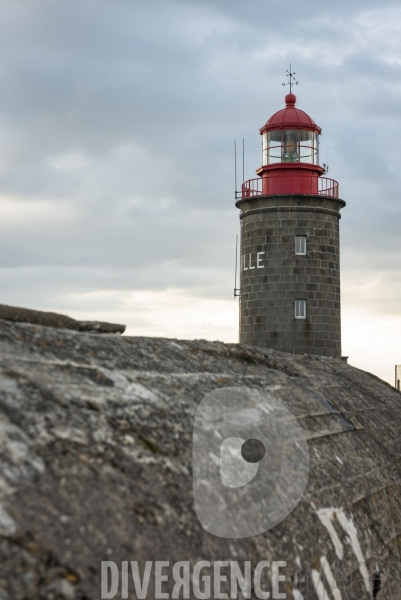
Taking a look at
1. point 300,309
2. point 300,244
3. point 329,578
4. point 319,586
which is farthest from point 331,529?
point 300,244

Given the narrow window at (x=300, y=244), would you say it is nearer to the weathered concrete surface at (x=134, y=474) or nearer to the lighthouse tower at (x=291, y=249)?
the lighthouse tower at (x=291, y=249)

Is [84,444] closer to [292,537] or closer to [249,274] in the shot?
[292,537]

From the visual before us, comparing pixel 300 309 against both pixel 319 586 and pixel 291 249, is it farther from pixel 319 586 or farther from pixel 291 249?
pixel 319 586

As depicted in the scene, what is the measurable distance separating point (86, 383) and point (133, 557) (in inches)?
55.0

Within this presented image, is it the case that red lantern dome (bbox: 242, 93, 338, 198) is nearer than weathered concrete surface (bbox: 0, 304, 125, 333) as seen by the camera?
No

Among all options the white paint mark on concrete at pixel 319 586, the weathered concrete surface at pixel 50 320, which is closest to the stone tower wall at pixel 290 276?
the weathered concrete surface at pixel 50 320

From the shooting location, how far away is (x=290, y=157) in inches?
928

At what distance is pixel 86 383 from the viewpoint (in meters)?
4.67

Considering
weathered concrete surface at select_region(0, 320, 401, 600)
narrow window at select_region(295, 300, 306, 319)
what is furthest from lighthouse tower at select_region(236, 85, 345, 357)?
weathered concrete surface at select_region(0, 320, 401, 600)

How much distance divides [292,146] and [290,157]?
368 millimetres

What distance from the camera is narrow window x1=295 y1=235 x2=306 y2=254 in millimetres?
22812

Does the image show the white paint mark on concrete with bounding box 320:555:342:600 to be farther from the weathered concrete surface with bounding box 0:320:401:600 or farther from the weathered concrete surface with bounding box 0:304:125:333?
the weathered concrete surface with bounding box 0:304:125:333

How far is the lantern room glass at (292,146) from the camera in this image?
23.6 m

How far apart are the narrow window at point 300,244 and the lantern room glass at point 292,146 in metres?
2.54
